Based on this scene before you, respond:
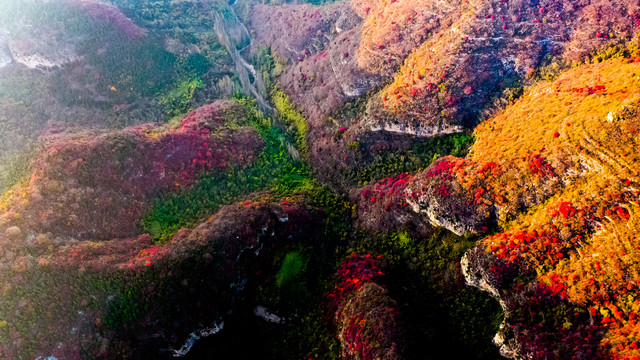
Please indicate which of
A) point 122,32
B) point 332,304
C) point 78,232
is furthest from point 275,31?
point 332,304

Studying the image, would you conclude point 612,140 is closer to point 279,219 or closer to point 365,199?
point 365,199

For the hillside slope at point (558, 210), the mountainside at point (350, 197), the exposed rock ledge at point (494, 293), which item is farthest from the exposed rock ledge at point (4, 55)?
the exposed rock ledge at point (494, 293)

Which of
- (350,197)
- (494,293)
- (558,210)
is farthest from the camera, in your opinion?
(350,197)

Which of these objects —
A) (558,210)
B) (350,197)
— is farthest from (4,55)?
(558,210)

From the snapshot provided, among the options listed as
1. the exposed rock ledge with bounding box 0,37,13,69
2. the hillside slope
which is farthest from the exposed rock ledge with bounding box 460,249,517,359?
the exposed rock ledge with bounding box 0,37,13,69

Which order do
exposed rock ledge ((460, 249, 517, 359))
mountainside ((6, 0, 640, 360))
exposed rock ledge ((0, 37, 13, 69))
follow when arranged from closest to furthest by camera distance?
exposed rock ledge ((460, 249, 517, 359)) → mountainside ((6, 0, 640, 360)) → exposed rock ledge ((0, 37, 13, 69))

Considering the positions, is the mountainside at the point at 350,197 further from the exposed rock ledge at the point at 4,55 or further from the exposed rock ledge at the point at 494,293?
the exposed rock ledge at the point at 4,55

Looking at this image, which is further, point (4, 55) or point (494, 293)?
point (4, 55)

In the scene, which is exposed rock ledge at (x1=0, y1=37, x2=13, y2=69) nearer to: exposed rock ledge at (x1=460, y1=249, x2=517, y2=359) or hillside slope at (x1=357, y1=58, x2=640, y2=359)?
hillside slope at (x1=357, y1=58, x2=640, y2=359)

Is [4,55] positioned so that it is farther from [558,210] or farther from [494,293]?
[558,210]
